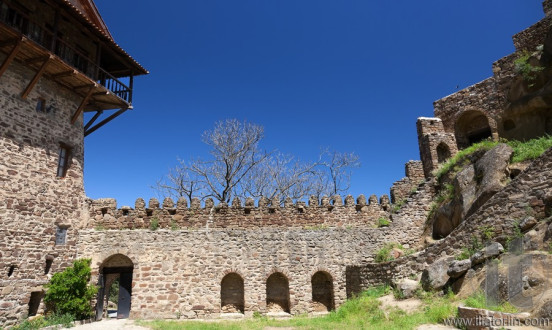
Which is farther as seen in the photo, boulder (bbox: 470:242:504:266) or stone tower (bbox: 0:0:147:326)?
stone tower (bbox: 0:0:147:326)

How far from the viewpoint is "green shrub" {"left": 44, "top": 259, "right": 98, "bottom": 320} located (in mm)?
12969

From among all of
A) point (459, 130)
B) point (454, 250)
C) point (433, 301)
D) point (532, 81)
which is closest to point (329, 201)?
point (454, 250)

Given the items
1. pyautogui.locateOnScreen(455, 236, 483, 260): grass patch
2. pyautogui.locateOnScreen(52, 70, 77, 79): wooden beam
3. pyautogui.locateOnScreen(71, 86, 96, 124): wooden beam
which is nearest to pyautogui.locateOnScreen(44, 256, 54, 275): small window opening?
pyautogui.locateOnScreen(71, 86, 96, 124): wooden beam

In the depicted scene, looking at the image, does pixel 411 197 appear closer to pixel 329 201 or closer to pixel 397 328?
pixel 329 201

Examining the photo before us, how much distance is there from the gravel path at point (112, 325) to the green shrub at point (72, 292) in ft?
2.28

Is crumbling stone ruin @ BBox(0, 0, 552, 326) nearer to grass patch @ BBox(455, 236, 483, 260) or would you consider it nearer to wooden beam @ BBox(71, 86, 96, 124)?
wooden beam @ BBox(71, 86, 96, 124)

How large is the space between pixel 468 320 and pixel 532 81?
44.6ft

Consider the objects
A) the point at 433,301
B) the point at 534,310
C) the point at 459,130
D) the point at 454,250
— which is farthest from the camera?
the point at 459,130

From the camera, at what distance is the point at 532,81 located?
16.1 metres

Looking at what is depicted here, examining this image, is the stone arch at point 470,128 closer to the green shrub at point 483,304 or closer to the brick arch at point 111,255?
the green shrub at point 483,304

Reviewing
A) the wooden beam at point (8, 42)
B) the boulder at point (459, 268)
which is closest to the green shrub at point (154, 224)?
the wooden beam at point (8, 42)

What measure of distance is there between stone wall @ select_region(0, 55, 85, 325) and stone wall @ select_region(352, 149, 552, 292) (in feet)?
42.8

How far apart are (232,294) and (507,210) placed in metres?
10.8

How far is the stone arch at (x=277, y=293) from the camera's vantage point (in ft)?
50.1
